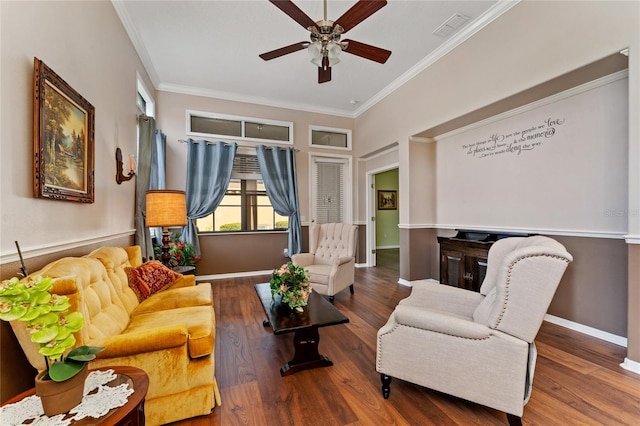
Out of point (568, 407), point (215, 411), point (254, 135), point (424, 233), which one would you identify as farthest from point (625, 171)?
point (254, 135)

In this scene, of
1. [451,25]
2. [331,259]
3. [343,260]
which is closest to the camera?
[451,25]

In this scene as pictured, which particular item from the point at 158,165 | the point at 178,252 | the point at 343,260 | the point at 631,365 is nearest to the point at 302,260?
the point at 343,260

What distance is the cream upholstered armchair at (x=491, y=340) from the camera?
51.6 inches

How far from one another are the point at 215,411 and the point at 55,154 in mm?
1881

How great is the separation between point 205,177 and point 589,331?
5.32 metres

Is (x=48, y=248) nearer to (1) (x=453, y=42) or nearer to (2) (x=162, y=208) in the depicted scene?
(2) (x=162, y=208)

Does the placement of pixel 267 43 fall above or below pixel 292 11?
above

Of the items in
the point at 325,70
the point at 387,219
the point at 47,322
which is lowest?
the point at 47,322

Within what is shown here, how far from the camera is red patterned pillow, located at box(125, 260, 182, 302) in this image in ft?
7.63

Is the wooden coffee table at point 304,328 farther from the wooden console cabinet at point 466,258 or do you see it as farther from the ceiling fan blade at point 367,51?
the ceiling fan blade at point 367,51

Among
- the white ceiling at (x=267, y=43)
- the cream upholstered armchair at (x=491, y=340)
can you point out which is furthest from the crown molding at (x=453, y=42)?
the cream upholstered armchair at (x=491, y=340)

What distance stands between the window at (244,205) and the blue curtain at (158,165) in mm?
809

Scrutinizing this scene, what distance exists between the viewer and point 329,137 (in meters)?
5.71

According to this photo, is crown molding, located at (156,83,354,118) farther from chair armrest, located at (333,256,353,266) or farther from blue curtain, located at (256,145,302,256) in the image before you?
chair armrest, located at (333,256,353,266)
